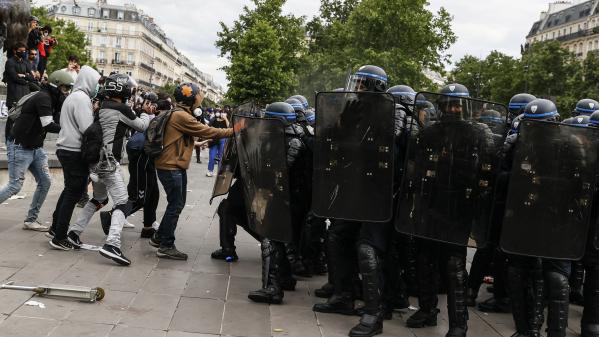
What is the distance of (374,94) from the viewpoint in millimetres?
4750

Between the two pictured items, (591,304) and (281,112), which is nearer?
(591,304)

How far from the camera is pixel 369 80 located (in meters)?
5.22

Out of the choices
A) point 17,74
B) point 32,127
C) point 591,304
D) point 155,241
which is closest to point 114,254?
point 155,241

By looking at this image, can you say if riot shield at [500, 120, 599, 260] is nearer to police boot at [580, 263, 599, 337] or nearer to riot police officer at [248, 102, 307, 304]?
police boot at [580, 263, 599, 337]

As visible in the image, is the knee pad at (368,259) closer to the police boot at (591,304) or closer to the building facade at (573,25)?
the police boot at (591,304)

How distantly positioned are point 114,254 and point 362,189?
9.29ft

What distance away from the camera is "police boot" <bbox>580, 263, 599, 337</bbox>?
203 inches

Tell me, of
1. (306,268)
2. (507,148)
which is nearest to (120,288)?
(306,268)

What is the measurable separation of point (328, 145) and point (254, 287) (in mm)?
1887

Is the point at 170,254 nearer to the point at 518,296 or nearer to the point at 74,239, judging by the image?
the point at 74,239

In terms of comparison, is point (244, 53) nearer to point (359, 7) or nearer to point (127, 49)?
point (359, 7)

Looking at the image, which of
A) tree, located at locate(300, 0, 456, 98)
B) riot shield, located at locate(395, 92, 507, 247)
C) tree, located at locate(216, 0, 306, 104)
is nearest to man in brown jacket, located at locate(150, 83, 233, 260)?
riot shield, located at locate(395, 92, 507, 247)

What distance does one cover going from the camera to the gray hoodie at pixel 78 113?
21.7 ft

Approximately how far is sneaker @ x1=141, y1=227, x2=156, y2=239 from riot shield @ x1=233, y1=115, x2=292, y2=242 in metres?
2.80
